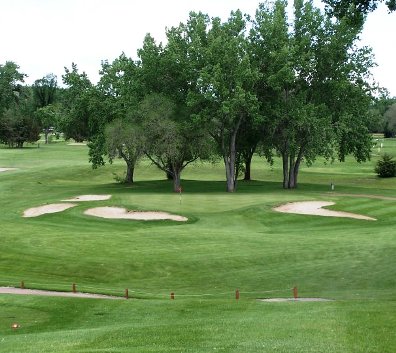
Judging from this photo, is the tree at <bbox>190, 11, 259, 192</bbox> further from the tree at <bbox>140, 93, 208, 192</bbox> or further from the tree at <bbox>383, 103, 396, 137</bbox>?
the tree at <bbox>383, 103, 396, 137</bbox>

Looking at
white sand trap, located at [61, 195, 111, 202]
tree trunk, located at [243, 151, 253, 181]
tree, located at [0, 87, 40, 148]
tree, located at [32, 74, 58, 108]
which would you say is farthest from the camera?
tree, located at [32, 74, 58, 108]

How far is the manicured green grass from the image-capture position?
13.8m

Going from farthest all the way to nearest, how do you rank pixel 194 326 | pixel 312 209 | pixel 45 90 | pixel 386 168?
pixel 45 90, pixel 386 168, pixel 312 209, pixel 194 326

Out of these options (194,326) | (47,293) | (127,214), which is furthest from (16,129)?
(194,326)

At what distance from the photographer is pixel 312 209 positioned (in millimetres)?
42438

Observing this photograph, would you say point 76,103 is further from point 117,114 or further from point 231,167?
point 231,167

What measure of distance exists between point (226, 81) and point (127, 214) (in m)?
19.4

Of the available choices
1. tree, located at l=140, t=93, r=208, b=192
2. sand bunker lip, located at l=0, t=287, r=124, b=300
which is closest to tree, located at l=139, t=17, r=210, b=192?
tree, located at l=140, t=93, r=208, b=192

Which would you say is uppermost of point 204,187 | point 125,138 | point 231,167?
point 125,138

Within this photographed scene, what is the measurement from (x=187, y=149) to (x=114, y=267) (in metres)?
30.7

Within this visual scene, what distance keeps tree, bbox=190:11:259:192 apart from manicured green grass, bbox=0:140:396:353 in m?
8.91

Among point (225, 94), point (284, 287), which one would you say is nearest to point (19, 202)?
point (225, 94)

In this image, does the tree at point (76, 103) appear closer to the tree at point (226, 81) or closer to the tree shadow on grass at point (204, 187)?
the tree shadow on grass at point (204, 187)

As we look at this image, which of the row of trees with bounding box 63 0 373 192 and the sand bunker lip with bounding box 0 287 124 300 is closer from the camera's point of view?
the sand bunker lip with bounding box 0 287 124 300
